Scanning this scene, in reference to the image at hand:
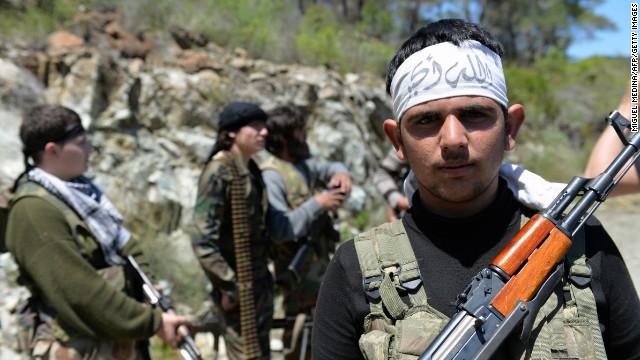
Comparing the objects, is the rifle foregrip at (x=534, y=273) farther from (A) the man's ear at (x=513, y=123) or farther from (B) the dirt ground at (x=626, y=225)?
(B) the dirt ground at (x=626, y=225)

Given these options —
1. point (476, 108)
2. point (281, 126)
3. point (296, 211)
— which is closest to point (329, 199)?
point (296, 211)

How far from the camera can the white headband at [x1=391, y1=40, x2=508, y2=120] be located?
1285 millimetres

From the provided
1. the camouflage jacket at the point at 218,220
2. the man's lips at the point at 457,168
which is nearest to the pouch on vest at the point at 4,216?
the camouflage jacket at the point at 218,220

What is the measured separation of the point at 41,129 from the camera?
2627 mm

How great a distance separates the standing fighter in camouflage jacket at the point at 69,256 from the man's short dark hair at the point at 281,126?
156 cm

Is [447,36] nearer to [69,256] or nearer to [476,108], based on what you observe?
[476,108]

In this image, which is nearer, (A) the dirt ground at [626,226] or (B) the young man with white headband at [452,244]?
(B) the young man with white headband at [452,244]

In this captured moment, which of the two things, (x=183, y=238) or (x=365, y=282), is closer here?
(x=365, y=282)

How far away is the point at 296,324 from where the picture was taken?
3.89 meters

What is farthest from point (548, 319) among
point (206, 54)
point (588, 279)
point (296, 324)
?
point (206, 54)

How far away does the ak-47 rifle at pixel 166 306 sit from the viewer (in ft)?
8.88

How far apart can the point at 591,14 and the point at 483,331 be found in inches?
1316

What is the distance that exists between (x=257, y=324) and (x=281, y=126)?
58.4 inches

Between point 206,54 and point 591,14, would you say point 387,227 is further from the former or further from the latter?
point 591,14
